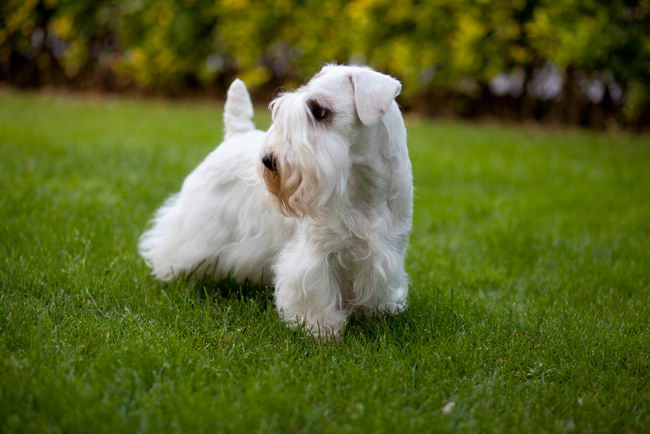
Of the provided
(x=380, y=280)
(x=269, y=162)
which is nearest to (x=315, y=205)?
(x=269, y=162)

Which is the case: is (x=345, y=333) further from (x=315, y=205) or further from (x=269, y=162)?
(x=269, y=162)

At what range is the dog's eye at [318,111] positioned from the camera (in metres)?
2.49

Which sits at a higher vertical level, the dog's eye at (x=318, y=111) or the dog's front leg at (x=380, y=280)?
the dog's eye at (x=318, y=111)

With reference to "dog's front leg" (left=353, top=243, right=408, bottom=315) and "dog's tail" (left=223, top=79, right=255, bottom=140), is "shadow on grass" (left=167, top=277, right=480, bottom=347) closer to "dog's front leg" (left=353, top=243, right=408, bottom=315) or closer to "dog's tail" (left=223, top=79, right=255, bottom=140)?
"dog's front leg" (left=353, top=243, right=408, bottom=315)

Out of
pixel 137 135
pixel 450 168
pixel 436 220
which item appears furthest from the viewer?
pixel 137 135

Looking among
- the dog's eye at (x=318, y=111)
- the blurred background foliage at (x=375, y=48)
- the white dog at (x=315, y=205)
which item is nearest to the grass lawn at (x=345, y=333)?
the white dog at (x=315, y=205)

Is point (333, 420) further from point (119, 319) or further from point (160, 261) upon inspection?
point (160, 261)

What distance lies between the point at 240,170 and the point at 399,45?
22.3 ft

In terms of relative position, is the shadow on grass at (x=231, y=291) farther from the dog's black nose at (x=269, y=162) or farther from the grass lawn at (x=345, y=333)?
the dog's black nose at (x=269, y=162)

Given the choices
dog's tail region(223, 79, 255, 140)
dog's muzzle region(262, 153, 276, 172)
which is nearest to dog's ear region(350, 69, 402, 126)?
dog's muzzle region(262, 153, 276, 172)

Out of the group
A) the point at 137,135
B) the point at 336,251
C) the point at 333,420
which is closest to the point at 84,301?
the point at 336,251

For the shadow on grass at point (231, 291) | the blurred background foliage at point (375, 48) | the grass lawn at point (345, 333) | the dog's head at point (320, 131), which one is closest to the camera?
the grass lawn at point (345, 333)

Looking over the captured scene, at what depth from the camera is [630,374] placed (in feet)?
8.49

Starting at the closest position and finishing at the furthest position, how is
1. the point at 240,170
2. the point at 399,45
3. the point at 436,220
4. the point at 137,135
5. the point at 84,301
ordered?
the point at 84,301 < the point at 240,170 < the point at 436,220 < the point at 137,135 < the point at 399,45
